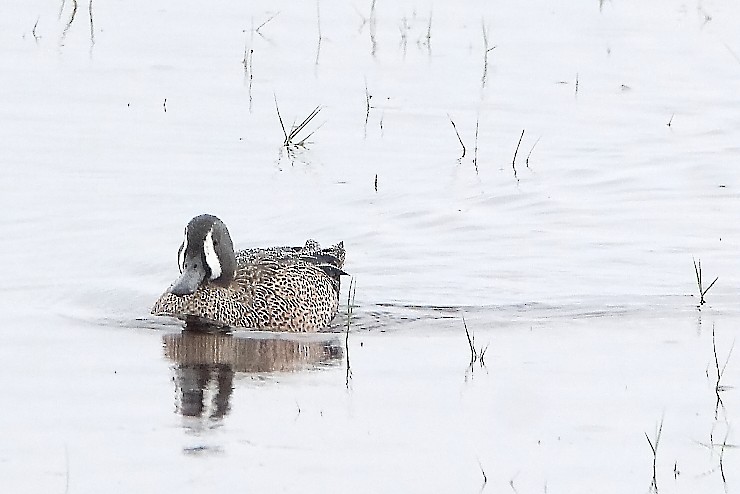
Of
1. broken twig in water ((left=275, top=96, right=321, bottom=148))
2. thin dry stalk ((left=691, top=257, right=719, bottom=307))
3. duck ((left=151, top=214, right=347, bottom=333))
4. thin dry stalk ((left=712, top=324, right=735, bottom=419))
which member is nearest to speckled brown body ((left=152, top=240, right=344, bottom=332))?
duck ((left=151, top=214, right=347, bottom=333))

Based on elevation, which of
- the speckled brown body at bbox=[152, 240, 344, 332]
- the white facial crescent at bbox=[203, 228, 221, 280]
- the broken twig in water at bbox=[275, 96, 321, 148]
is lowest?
the speckled brown body at bbox=[152, 240, 344, 332]

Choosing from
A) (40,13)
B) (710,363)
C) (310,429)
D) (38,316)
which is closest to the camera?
(310,429)

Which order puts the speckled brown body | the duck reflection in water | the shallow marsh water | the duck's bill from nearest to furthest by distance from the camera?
1. the shallow marsh water
2. the duck reflection in water
3. the duck's bill
4. the speckled brown body

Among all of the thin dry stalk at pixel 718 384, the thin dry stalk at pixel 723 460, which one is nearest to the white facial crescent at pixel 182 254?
the thin dry stalk at pixel 718 384

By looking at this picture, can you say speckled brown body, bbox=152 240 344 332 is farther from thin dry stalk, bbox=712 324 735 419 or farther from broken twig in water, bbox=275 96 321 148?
broken twig in water, bbox=275 96 321 148

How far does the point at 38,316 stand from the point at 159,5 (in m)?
8.95

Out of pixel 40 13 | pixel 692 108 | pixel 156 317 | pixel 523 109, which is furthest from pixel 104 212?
pixel 40 13

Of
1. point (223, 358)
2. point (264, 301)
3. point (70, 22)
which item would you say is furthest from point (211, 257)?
point (70, 22)

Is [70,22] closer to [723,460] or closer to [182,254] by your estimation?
[182,254]

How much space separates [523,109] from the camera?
13.3 metres

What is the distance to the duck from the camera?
8781 mm

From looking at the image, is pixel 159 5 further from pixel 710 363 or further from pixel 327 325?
pixel 710 363

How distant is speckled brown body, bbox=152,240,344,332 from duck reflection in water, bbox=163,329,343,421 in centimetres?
11

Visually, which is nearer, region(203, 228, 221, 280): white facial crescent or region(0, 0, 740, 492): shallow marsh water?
region(0, 0, 740, 492): shallow marsh water
